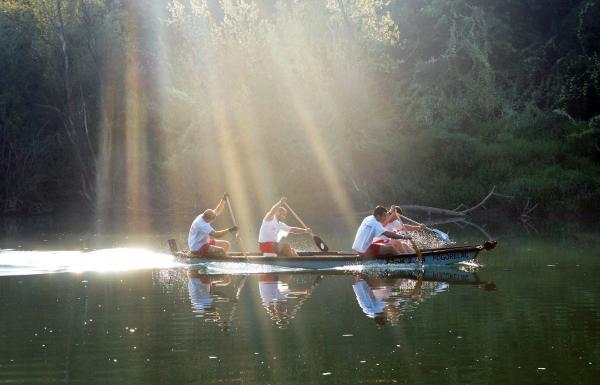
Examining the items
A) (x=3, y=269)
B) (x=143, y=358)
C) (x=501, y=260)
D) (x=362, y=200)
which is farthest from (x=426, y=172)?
(x=143, y=358)

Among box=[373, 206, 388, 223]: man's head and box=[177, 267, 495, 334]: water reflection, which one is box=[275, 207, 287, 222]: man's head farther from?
box=[373, 206, 388, 223]: man's head

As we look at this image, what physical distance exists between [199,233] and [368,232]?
3933 millimetres

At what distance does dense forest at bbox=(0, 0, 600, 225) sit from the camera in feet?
127

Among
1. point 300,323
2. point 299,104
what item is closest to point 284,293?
point 300,323

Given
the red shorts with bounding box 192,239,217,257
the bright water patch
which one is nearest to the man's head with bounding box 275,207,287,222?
the red shorts with bounding box 192,239,217,257

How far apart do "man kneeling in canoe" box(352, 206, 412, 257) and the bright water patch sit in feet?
15.3

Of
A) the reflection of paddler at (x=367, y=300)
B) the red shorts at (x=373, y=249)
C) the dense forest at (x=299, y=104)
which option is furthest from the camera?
the dense forest at (x=299, y=104)

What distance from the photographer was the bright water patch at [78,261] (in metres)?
22.0

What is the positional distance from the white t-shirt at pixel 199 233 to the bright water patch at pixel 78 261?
925 millimetres

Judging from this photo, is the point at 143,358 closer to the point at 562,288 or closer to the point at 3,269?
the point at 562,288

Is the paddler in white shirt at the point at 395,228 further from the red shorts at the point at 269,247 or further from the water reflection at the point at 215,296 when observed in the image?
the water reflection at the point at 215,296

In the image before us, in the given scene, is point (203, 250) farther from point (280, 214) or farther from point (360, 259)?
Answer: point (360, 259)

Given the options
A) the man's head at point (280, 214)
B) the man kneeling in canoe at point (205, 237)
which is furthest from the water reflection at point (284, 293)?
the man's head at point (280, 214)

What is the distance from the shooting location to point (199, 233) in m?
22.0
